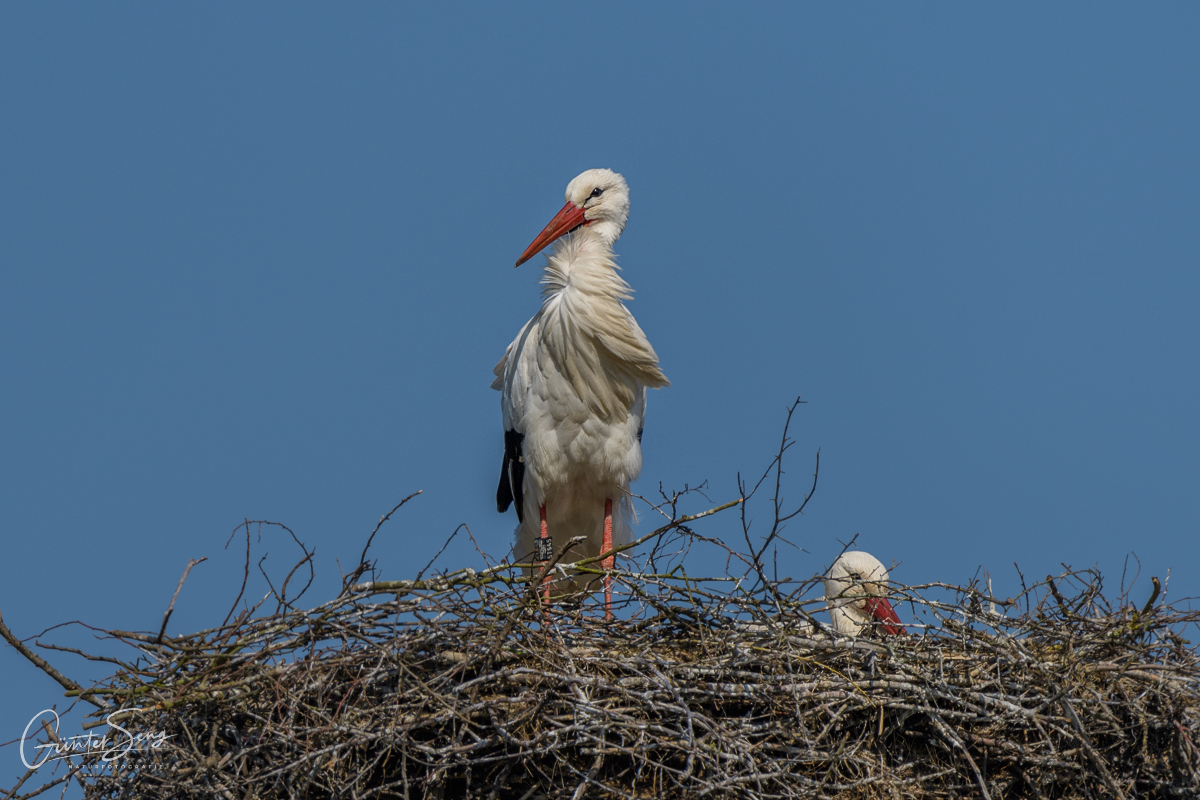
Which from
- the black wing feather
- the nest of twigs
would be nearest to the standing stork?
the black wing feather

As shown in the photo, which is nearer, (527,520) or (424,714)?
(424,714)

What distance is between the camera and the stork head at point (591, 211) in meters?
4.68

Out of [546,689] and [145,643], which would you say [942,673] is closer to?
[546,689]

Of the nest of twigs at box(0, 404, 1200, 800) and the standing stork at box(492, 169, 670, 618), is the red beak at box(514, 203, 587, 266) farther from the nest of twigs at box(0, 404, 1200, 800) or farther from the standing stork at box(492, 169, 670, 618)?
the nest of twigs at box(0, 404, 1200, 800)

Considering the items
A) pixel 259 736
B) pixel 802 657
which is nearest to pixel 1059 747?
pixel 802 657

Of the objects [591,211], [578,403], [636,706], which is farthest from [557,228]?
[636,706]

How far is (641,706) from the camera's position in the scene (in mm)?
2891

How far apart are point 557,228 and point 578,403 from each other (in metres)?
0.77

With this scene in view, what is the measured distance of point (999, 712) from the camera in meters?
3.02

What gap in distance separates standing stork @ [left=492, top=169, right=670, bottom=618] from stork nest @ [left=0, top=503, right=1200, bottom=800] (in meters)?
1.19

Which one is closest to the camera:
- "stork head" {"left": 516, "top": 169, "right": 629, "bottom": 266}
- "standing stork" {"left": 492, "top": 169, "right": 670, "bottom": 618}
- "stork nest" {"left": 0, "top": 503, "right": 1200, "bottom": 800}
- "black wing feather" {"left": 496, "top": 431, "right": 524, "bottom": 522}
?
"stork nest" {"left": 0, "top": 503, "right": 1200, "bottom": 800}

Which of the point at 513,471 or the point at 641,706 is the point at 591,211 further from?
the point at 641,706

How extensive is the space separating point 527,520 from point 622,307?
84 centimetres

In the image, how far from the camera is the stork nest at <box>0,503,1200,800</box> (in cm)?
281
